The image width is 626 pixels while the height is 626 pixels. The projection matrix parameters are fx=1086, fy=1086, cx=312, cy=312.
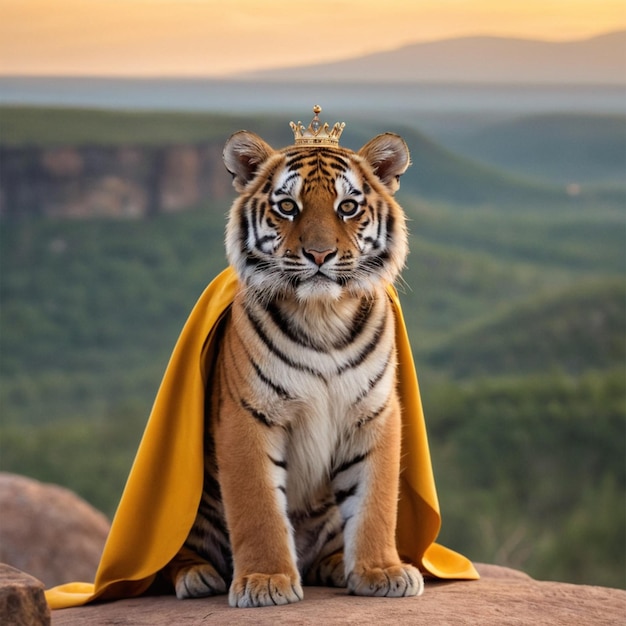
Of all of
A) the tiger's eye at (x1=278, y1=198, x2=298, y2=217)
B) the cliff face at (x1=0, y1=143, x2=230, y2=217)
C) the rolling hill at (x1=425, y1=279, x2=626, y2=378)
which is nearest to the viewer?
the tiger's eye at (x1=278, y1=198, x2=298, y2=217)

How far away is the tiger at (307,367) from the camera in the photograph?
9.51 feet

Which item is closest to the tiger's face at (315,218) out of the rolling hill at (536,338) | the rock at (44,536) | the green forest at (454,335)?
the rock at (44,536)

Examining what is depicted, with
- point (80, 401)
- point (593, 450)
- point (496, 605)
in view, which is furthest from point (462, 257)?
point (496, 605)

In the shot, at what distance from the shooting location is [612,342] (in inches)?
765

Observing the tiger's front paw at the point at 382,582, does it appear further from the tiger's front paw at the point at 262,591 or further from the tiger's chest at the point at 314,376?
the tiger's chest at the point at 314,376

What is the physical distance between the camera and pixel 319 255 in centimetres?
281

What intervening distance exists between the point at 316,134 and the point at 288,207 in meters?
0.29

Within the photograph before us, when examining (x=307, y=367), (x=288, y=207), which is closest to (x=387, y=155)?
(x=288, y=207)

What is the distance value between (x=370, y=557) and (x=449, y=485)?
1346 cm

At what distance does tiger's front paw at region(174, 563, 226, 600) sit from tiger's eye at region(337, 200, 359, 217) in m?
1.11

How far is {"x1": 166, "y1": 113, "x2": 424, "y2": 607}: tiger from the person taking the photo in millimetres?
2898

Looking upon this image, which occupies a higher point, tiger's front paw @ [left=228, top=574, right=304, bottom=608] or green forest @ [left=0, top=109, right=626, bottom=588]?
tiger's front paw @ [left=228, top=574, right=304, bottom=608]

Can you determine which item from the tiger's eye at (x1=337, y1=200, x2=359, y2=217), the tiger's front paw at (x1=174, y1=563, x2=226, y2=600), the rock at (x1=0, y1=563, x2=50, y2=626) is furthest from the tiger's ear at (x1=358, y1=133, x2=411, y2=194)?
the rock at (x1=0, y1=563, x2=50, y2=626)

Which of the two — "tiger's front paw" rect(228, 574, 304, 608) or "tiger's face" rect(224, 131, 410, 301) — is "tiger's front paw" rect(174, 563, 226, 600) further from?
"tiger's face" rect(224, 131, 410, 301)
